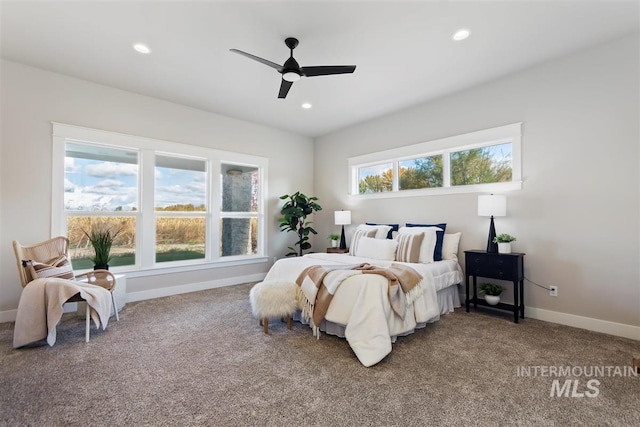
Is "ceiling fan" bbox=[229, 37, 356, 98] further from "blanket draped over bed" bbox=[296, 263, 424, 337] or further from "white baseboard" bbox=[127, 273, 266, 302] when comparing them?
"white baseboard" bbox=[127, 273, 266, 302]

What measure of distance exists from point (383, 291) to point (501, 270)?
172cm

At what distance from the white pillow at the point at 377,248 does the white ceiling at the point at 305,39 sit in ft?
7.03

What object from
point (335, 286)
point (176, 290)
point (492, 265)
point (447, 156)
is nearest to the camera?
point (335, 286)

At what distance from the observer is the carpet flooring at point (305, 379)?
173 cm

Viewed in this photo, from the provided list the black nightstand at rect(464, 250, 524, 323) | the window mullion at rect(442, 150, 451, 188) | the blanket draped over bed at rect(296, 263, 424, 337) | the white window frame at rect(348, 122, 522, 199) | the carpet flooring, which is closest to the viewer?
the carpet flooring

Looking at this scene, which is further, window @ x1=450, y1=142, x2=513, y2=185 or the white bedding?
window @ x1=450, y1=142, x2=513, y2=185

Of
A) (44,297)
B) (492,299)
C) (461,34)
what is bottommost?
(492,299)

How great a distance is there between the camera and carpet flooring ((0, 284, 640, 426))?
67.9 inches

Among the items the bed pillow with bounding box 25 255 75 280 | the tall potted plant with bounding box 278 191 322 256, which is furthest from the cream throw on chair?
the tall potted plant with bounding box 278 191 322 256

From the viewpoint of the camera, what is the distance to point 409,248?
3.82 metres

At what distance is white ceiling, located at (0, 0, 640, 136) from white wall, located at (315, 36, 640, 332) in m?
0.29

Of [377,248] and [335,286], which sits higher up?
[377,248]

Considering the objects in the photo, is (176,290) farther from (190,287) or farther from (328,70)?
(328,70)

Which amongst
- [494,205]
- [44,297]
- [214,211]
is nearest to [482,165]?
[494,205]
